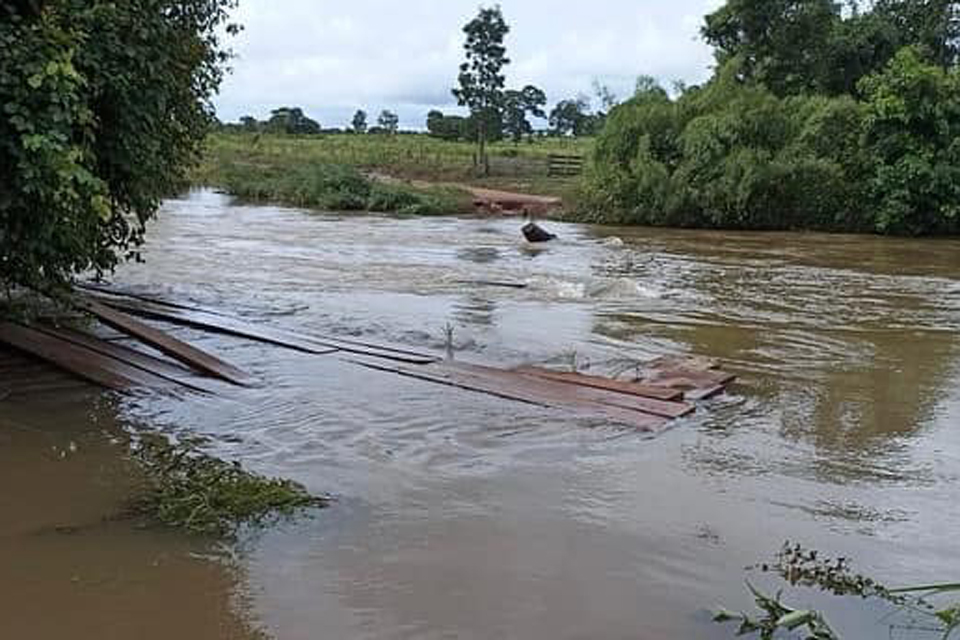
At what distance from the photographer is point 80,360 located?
7840 mm

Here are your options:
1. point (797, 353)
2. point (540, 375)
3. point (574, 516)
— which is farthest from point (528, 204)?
point (574, 516)

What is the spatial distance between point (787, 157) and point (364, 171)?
18.1 m

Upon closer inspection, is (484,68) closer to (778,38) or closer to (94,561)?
(778,38)

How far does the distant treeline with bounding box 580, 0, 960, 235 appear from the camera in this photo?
25.5m

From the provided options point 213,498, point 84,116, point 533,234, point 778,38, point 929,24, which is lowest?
point 213,498

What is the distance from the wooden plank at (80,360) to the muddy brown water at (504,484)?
353 millimetres

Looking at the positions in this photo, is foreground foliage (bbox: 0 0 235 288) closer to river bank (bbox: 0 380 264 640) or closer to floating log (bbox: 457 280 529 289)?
river bank (bbox: 0 380 264 640)

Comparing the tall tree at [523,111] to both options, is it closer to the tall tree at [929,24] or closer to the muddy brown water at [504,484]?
the tall tree at [929,24]

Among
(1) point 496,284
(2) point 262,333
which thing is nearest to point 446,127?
(1) point 496,284

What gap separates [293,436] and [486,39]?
3481 centimetres

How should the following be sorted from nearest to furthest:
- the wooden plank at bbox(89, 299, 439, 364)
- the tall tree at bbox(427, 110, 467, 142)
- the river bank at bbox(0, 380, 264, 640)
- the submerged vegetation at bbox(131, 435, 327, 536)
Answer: the river bank at bbox(0, 380, 264, 640)
the submerged vegetation at bbox(131, 435, 327, 536)
the wooden plank at bbox(89, 299, 439, 364)
the tall tree at bbox(427, 110, 467, 142)

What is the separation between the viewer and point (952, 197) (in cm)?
2550

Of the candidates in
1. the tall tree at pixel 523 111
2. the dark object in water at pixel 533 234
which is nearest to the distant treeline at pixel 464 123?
the tall tree at pixel 523 111

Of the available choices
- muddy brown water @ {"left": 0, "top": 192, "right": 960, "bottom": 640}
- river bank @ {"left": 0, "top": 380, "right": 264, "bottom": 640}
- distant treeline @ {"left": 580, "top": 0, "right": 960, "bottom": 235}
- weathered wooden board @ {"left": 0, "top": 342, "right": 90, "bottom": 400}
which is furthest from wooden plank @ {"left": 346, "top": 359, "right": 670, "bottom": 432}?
distant treeline @ {"left": 580, "top": 0, "right": 960, "bottom": 235}
